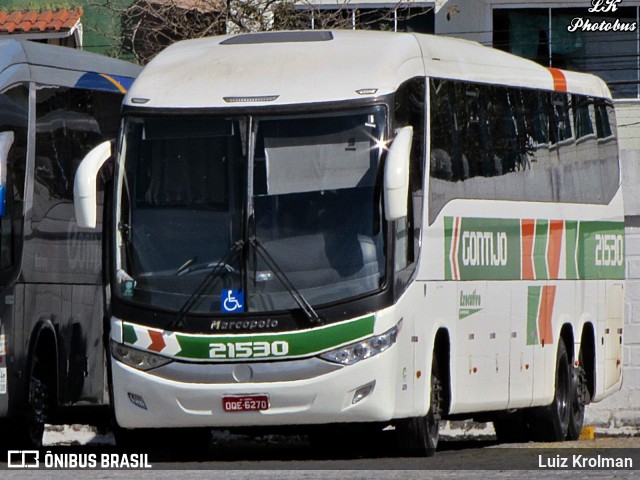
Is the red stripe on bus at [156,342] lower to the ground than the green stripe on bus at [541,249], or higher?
lower

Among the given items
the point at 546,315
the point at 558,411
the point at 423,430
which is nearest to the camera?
the point at 423,430

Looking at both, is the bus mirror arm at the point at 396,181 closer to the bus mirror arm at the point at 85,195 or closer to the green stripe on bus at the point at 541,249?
the bus mirror arm at the point at 85,195

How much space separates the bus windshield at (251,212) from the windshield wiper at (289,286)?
0.01 meters

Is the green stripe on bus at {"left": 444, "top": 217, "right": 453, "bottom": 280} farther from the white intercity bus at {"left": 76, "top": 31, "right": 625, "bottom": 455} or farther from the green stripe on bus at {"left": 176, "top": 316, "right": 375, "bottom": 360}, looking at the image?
the green stripe on bus at {"left": 176, "top": 316, "right": 375, "bottom": 360}

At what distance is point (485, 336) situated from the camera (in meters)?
14.2

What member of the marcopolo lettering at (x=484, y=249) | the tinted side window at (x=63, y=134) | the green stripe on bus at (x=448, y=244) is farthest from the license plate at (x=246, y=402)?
the tinted side window at (x=63, y=134)

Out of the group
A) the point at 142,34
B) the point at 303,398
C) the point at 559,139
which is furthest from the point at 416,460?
the point at 142,34

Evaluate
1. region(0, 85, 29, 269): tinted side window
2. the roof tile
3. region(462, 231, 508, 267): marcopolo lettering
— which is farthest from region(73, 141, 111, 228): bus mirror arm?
the roof tile

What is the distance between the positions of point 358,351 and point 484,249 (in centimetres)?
264

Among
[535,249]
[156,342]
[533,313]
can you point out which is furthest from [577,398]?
[156,342]

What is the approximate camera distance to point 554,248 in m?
15.8

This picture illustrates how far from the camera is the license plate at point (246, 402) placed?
11.9 m

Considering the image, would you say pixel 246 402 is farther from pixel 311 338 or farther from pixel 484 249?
pixel 484 249

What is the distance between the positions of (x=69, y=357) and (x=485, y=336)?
3745 millimetres
